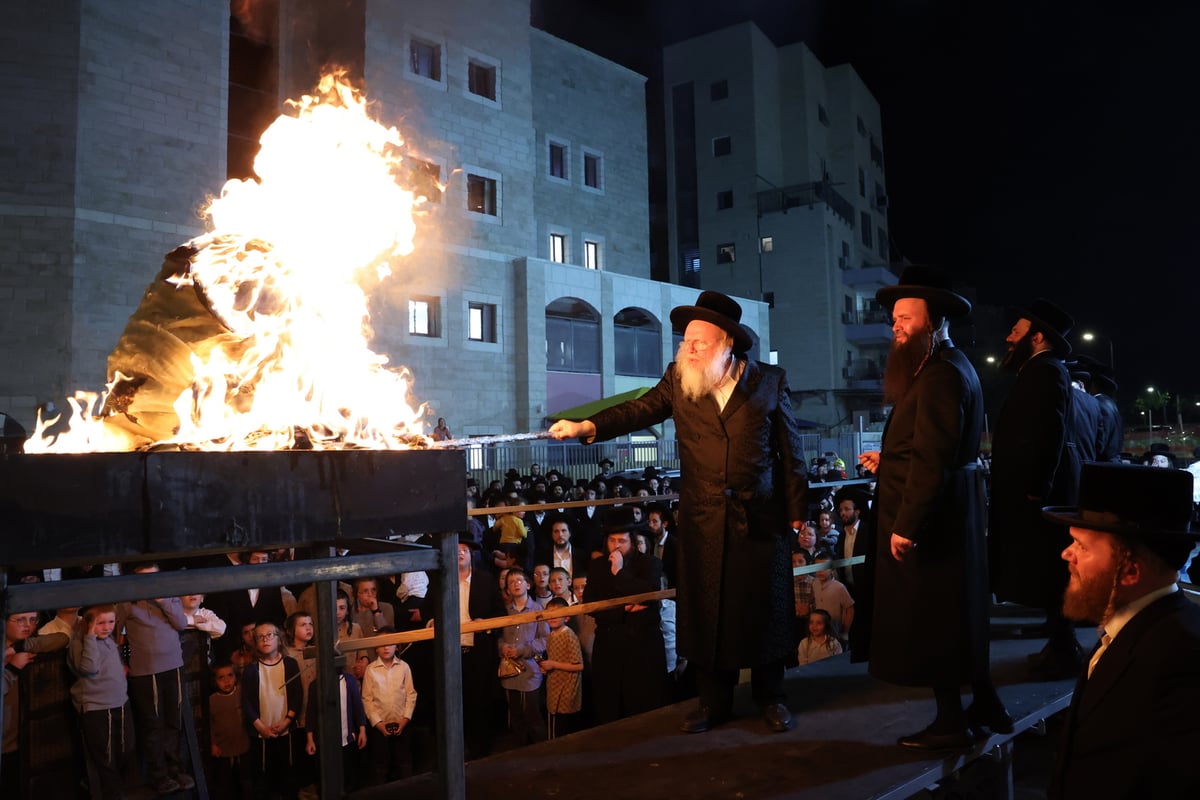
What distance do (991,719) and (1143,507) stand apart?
69.6 inches

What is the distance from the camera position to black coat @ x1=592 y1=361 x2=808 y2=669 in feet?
11.9

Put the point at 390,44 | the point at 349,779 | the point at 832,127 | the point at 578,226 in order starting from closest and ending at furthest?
the point at 349,779 < the point at 390,44 < the point at 578,226 < the point at 832,127

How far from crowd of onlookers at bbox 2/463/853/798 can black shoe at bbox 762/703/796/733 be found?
1.57 metres

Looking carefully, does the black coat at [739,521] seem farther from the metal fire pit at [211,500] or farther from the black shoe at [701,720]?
the metal fire pit at [211,500]

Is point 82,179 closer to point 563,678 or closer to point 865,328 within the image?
point 563,678

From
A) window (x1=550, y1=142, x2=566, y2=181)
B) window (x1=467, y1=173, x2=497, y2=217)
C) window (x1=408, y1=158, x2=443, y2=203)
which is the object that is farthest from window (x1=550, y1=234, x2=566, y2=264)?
window (x1=408, y1=158, x2=443, y2=203)

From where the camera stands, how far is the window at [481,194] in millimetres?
23766

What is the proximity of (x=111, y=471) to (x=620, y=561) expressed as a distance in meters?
4.51

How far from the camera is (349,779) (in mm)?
5812

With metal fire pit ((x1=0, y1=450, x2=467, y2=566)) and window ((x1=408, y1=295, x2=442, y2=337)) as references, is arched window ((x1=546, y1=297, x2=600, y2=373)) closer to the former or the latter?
window ((x1=408, y1=295, x2=442, y2=337))

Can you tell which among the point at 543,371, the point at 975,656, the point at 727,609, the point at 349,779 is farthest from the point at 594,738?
the point at 543,371

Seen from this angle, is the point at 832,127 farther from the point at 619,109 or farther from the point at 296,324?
the point at 296,324

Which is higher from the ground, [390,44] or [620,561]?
[390,44]

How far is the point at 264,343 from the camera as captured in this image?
318cm
